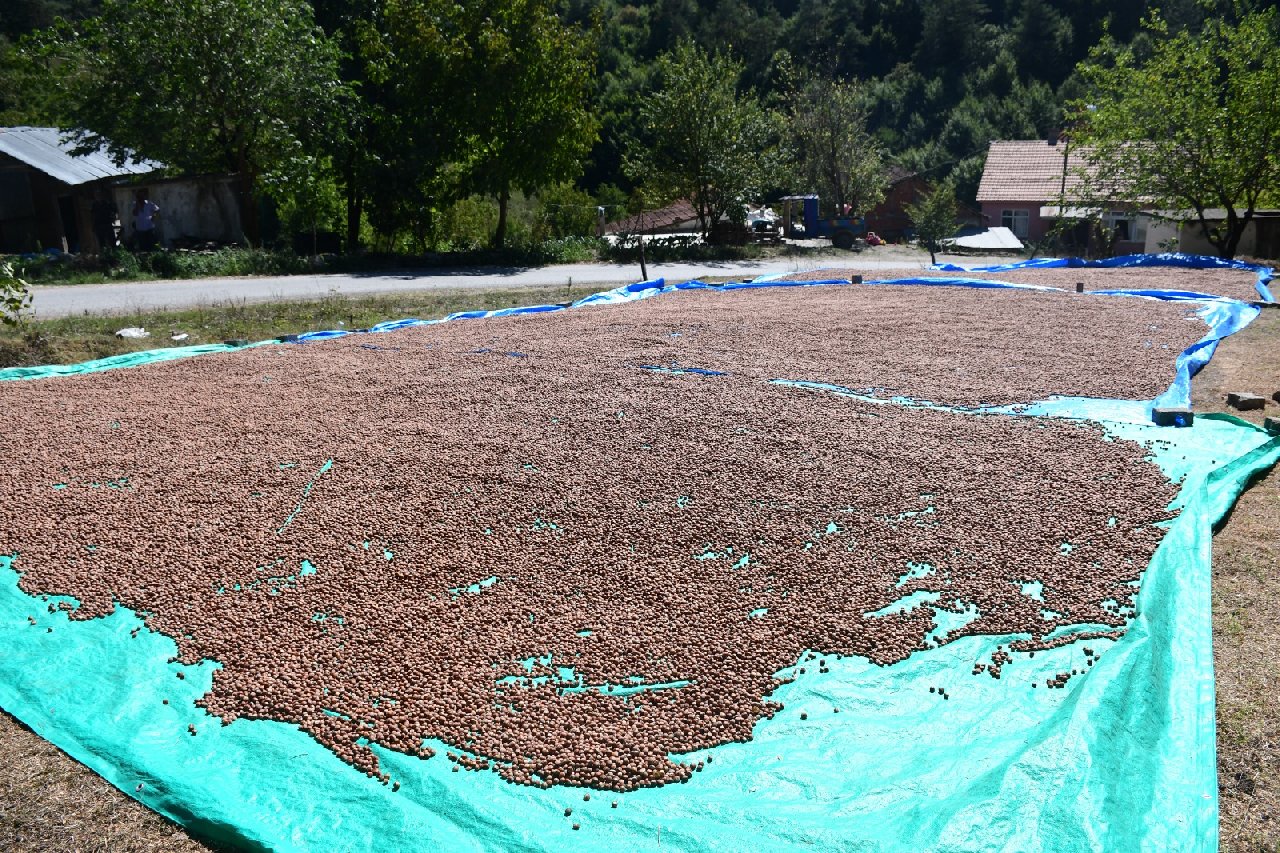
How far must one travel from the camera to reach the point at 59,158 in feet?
69.3

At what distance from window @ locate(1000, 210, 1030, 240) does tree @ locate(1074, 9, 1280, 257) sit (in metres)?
19.7

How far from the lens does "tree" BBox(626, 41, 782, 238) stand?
24.4 metres

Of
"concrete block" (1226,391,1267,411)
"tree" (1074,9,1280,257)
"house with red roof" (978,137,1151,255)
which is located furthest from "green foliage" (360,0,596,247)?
"house with red roof" (978,137,1151,255)

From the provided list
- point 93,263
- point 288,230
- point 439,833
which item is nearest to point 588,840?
point 439,833

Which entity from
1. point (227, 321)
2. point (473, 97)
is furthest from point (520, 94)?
point (227, 321)

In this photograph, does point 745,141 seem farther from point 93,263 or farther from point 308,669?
point 308,669

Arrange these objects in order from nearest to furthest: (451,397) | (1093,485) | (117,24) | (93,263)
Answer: (1093,485) → (451,397) → (93,263) → (117,24)

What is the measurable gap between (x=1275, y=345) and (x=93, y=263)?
729 inches

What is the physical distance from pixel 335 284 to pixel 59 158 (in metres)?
9.53

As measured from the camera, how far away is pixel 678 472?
18.6 feet

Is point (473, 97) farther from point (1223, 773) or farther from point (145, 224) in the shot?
point (1223, 773)

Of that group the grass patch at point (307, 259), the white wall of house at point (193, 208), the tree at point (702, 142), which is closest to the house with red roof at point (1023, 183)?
the tree at point (702, 142)

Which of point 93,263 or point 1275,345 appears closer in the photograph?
point 1275,345

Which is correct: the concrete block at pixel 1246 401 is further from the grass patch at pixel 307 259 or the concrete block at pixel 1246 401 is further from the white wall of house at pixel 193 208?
the white wall of house at pixel 193 208
